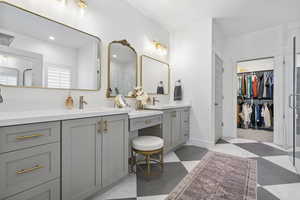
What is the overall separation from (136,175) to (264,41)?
4.13m

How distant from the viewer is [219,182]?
168 centimetres

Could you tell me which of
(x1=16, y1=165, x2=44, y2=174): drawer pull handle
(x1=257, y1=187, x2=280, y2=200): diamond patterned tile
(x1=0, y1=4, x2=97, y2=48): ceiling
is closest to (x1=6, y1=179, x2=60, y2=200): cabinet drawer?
(x1=16, y1=165, x2=44, y2=174): drawer pull handle

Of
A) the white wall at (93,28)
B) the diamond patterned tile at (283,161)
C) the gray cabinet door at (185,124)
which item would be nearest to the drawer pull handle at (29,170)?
the white wall at (93,28)

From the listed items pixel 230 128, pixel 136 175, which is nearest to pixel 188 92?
pixel 230 128

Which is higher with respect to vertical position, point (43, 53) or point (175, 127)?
point (43, 53)

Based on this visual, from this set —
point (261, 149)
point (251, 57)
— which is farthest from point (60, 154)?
point (251, 57)

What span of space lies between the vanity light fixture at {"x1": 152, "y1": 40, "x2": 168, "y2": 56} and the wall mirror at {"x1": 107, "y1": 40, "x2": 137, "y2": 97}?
72 cm

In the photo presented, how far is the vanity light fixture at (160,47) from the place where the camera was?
3008 millimetres

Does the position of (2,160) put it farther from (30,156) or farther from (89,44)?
(89,44)

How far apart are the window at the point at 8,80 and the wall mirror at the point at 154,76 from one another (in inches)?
71.1

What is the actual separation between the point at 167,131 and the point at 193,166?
67cm

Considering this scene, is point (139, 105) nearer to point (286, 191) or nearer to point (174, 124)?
point (174, 124)

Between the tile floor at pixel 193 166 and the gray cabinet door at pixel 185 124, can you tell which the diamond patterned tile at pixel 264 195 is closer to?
the tile floor at pixel 193 166

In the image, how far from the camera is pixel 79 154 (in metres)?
1.21
